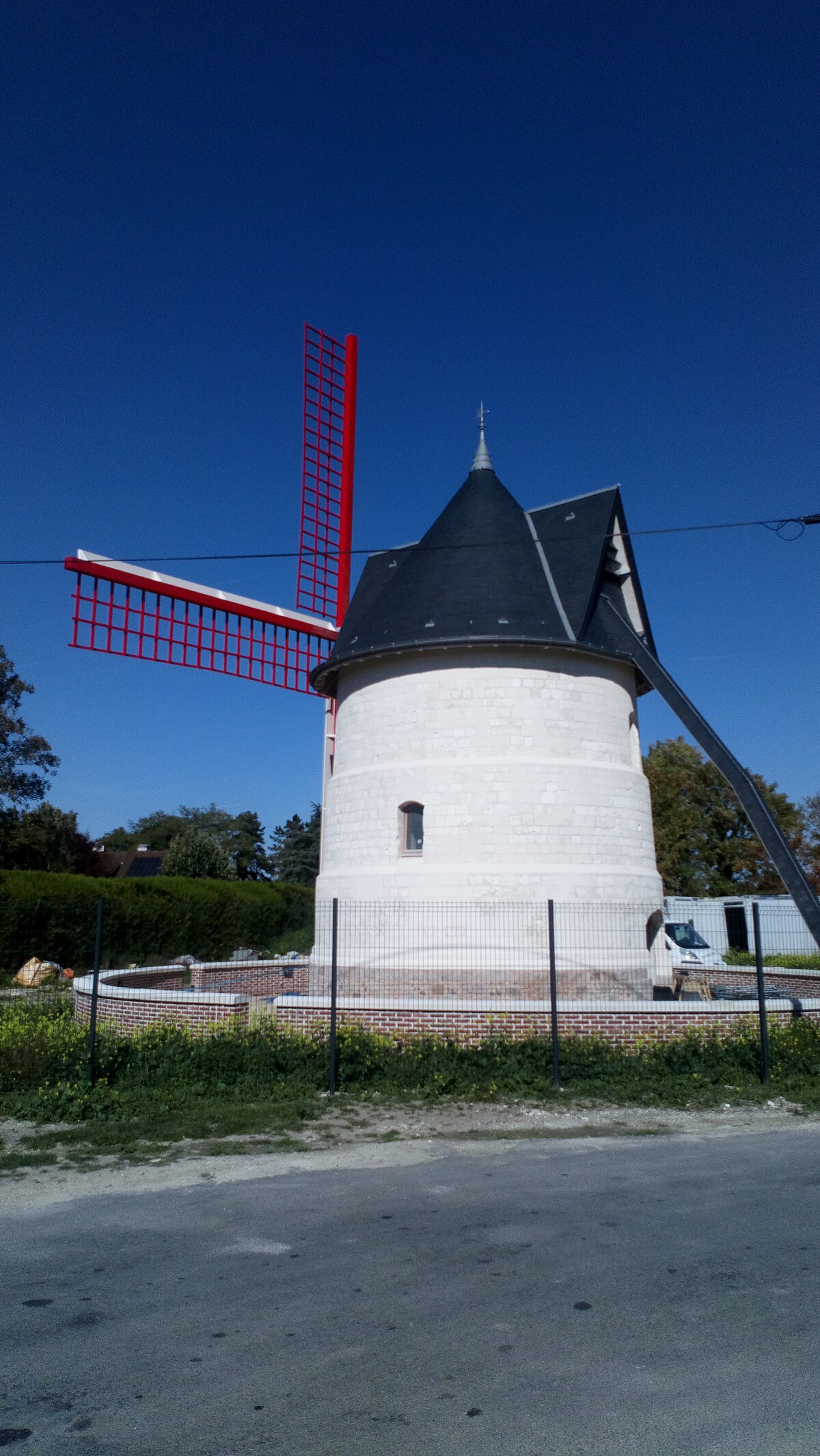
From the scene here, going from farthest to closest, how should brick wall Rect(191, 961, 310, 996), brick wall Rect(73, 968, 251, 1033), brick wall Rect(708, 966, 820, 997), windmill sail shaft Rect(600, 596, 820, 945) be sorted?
brick wall Rect(191, 961, 310, 996), brick wall Rect(708, 966, 820, 997), windmill sail shaft Rect(600, 596, 820, 945), brick wall Rect(73, 968, 251, 1033)

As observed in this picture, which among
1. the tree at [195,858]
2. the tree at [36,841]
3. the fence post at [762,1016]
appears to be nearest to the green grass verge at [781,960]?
the fence post at [762,1016]

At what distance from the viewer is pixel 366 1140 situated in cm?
941

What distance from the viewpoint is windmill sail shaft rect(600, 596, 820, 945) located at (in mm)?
15791

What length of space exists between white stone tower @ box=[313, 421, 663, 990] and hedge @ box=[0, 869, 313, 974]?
1018 cm

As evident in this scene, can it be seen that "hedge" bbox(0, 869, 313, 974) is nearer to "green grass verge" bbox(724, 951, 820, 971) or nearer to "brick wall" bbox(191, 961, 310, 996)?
"brick wall" bbox(191, 961, 310, 996)

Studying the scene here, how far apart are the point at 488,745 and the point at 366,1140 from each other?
29.4ft

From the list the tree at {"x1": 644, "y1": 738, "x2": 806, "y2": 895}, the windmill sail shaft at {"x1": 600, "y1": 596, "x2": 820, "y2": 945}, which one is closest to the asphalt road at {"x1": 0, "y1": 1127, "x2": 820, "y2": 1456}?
the windmill sail shaft at {"x1": 600, "y1": 596, "x2": 820, "y2": 945}

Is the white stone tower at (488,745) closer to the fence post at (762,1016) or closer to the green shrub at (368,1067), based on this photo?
the green shrub at (368,1067)

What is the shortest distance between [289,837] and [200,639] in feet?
138

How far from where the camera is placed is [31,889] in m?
25.5

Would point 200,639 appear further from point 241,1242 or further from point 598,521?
point 241,1242

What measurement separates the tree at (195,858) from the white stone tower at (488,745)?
31.6 meters

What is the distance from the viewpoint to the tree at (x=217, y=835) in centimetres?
7919

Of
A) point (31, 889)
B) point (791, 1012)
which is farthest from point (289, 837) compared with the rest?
point (791, 1012)
